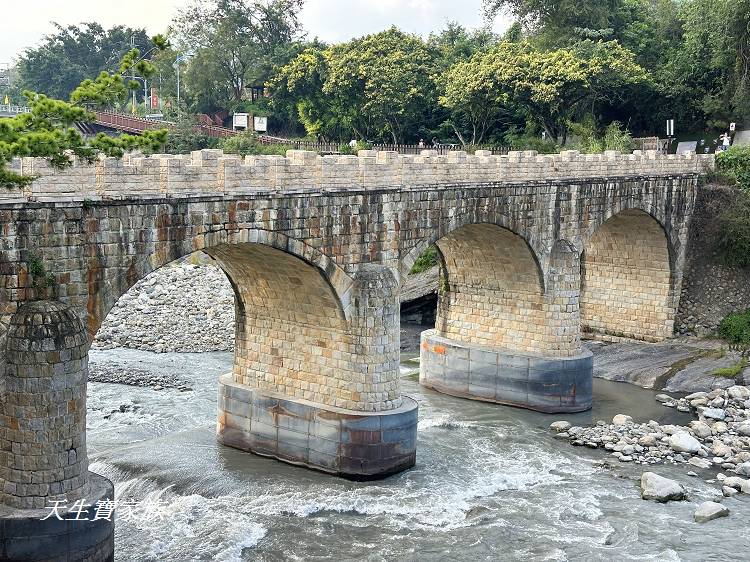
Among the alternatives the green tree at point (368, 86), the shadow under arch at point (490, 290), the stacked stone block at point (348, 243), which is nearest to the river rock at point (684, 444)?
the stacked stone block at point (348, 243)

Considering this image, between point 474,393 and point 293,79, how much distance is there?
34.4m

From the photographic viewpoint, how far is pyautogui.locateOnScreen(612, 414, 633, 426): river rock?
31.8m

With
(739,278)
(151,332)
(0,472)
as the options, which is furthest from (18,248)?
(739,278)

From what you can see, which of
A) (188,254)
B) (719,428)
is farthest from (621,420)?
(188,254)

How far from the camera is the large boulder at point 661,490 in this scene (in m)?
25.5

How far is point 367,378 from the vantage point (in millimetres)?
26062

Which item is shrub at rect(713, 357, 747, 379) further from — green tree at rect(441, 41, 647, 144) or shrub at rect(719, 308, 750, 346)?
green tree at rect(441, 41, 647, 144)

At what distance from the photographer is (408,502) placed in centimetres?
2470

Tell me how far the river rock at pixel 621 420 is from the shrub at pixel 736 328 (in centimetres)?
955

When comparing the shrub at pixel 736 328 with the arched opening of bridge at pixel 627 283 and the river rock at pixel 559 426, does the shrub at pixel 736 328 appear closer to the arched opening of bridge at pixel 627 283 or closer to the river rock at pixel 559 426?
the arched opening of bridge at pixel 627 283

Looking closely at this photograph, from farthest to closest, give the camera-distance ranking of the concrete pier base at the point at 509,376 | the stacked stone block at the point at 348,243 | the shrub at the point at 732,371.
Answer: the shrub at the point at 732,371 → the concrete pier base at the point at 509,376 → the stacked stone block at the point at 348,243

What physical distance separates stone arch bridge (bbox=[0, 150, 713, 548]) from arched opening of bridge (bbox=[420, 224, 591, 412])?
69 millimetres

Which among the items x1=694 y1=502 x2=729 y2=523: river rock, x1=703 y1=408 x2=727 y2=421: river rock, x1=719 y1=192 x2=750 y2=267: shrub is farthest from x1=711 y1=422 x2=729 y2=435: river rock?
x1=719 y1=192 x2=750 y2=267: shrub

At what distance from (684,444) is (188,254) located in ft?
51.3
